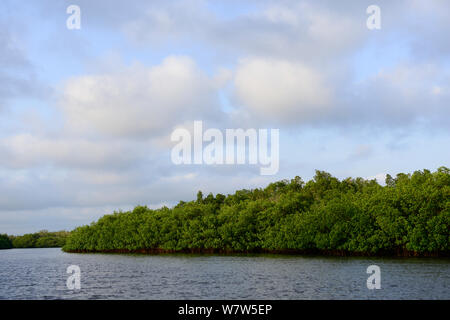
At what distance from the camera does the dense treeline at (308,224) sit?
2431 inches

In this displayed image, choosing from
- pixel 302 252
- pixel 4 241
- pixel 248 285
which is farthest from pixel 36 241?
pixel 248 285

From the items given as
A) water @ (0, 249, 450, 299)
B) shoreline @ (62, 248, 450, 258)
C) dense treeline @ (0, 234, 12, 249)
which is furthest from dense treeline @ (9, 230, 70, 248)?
water @ (0, 249, 450, 299)

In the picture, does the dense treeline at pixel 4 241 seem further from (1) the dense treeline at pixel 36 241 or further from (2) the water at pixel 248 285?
(2) the water at pixel 248 285

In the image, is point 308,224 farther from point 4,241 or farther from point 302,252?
point 4,241

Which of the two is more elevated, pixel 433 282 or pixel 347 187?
pixel 347 187

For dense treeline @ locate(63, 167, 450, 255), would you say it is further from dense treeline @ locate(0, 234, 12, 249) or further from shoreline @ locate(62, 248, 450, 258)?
dense treeline @ locate(0, 234, 12, 249)

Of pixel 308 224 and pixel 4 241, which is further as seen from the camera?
pixel 4 241

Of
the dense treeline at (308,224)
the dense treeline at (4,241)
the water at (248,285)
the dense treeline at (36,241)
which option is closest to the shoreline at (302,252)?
the dense treeline at (308,224)

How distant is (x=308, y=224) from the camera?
73188 millimetres
